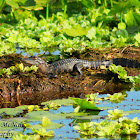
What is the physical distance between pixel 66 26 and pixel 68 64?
3084 mm

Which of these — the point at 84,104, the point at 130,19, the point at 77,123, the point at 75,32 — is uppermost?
the point at 130,19

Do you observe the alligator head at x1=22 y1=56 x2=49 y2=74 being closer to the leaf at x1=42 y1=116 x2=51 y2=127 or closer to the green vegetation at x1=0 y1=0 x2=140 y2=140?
the green vegetation at x1=0 y1=0 x2=140 y2=140

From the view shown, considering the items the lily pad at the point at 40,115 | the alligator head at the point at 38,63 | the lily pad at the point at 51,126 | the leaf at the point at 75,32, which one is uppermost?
the leaf at the point at 75,32

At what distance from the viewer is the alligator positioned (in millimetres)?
7109

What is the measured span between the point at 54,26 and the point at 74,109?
5.90 m

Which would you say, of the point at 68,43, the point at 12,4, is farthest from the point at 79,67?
the point at 12,4

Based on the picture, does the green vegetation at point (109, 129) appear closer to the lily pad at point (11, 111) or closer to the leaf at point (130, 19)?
the lily pad at point (11, 111)

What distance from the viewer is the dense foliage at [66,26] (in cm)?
875

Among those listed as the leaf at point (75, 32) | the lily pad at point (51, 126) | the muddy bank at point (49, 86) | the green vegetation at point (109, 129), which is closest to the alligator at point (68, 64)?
the muddy bank at point (49, 86)

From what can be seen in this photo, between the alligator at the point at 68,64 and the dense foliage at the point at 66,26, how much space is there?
0.67 meters

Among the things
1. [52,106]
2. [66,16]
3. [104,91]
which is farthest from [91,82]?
[66,16]

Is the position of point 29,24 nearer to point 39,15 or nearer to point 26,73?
point 39,15

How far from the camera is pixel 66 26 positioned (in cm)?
1016

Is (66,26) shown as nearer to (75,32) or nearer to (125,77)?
(75,32)
